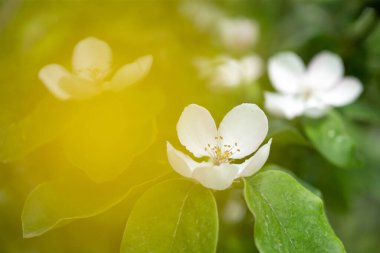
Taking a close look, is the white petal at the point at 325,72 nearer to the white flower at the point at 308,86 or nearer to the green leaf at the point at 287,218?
the white flower at the point at 308,86

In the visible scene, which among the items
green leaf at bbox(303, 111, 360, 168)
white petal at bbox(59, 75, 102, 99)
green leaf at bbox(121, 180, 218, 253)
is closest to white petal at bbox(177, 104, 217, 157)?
green leaf at bbox(121, 180, 218, 253)

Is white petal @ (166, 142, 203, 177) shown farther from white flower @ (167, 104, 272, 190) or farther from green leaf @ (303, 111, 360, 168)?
green leaf @ (303, 111, 360, 168)

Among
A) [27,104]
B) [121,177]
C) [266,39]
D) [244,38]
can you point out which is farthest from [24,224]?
[266,39]

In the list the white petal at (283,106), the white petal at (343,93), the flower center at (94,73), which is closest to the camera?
Result: the flower center at (94,73)

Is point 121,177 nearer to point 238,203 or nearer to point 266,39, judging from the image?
point 238,203

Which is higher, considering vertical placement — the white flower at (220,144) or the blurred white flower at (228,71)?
the white flower at (220,144)

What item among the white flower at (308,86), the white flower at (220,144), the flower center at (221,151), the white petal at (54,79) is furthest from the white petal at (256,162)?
the white flower at (308,86)
